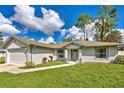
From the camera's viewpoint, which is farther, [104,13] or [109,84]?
[104,13]

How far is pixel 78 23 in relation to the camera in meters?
38.3

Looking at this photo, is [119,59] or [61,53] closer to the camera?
[119,59]

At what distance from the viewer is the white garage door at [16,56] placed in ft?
59.5

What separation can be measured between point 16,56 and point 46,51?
4.19 meters

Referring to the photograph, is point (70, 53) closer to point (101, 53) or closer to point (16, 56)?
point (101, 53)

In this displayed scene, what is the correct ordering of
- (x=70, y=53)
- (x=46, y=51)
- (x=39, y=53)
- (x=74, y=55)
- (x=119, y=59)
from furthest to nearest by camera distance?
(x=70, y=53) → (x=74, y=55) → (x=46, y=51) → (x=39, y=53) → (x=119, y=59)

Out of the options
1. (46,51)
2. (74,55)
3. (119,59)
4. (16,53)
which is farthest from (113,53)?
(16,53)

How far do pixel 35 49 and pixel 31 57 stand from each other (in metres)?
1.28

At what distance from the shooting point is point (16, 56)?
62.4 ft

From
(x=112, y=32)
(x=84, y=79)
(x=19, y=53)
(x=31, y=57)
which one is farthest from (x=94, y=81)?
(x=112, y=32)

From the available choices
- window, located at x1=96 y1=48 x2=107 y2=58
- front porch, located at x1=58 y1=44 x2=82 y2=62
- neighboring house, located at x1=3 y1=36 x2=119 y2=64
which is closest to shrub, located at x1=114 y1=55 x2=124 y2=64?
neighboring house, located at x1=3 y1=36 x2=119 y2=64

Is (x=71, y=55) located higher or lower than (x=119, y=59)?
higher

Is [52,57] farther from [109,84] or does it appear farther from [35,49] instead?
[109,84]

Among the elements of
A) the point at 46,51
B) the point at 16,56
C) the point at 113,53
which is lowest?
the point at 16,56
